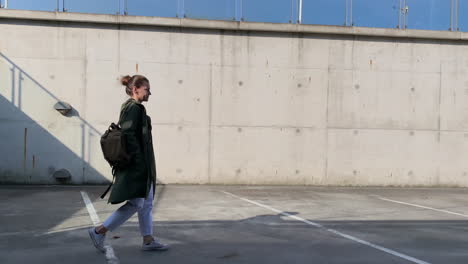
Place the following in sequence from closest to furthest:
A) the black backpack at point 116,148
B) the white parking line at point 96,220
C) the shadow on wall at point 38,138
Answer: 1. the black backpack at point 116,148
2. the white parking line at point 96,220
3. the shadow on wall at point 38,138

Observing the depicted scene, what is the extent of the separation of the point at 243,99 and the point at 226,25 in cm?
208

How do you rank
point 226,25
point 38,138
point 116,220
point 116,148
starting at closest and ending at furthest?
1. point 116,148
2. point 116,220
3. point 38,138
4. point 226,25

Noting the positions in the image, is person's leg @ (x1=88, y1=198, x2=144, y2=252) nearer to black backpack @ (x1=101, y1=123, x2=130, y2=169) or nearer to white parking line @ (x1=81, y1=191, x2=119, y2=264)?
white parking line @ (x1=81, y1=191, x2=119, y2=264)

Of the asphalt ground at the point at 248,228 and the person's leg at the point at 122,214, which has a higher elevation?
the person's leg at the point at 122,214

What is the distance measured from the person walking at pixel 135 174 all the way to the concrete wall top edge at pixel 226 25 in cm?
729

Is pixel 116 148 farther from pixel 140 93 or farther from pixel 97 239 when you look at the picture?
pixel 97 239

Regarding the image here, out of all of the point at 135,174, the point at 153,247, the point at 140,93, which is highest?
the point at 140,93

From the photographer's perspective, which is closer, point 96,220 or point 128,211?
point 128,211

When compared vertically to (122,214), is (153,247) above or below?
below

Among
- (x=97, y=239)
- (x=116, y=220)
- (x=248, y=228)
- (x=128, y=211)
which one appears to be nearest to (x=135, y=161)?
(x=128, y=211)

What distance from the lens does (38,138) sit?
10.7m

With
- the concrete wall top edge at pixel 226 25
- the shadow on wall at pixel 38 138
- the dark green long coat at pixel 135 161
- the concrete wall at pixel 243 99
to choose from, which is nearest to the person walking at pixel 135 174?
the dark green long coat at pixel 135 161

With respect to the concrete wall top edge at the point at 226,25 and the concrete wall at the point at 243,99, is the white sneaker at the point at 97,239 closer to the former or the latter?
the concrete wall at the point at 243,99

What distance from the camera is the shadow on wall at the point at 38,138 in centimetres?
1060
